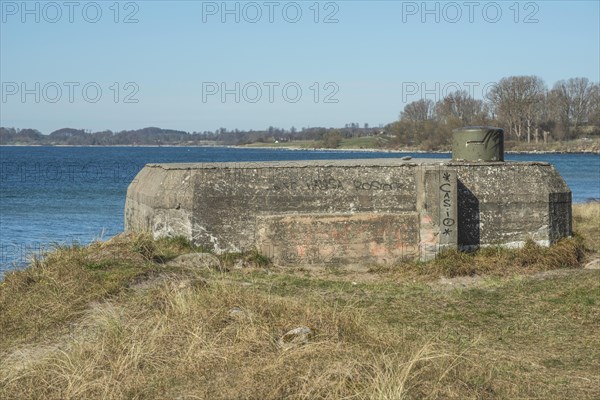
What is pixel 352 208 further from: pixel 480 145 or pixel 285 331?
pixel 285 331

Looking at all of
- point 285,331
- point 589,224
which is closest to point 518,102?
point 589,224

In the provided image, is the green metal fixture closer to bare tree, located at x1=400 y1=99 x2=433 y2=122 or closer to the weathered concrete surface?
the weathered concrete surface

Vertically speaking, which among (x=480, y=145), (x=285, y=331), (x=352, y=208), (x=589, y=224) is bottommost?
(x=589, y=224)

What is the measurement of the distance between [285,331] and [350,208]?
6.36m

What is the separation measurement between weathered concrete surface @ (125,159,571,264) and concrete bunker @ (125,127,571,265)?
2 cm

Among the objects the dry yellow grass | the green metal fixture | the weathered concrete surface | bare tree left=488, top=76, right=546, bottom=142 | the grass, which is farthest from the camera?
bare tree left=488, top=76, right=546, bottom=142

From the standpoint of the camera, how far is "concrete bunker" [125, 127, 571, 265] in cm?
1301

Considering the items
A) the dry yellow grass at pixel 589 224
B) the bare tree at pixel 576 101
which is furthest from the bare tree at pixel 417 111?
the dry yellow grass at pixel 589 224

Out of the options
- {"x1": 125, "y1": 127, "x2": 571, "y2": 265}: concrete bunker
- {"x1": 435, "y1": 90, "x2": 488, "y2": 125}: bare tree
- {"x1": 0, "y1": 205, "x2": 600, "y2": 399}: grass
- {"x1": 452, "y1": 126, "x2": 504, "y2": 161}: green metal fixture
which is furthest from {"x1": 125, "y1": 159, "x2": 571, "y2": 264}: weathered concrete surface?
{"x1": 435, "y1": 90, "x2": 488, "y2": 125}: bare tree

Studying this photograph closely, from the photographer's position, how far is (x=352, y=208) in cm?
1323

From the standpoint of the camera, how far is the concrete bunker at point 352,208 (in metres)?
13.0

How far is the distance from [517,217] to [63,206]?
25491 millimetres

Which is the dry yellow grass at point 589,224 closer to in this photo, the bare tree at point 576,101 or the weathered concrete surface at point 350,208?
the weathered concrete surface at point 350,208

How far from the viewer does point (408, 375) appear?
5.88m
